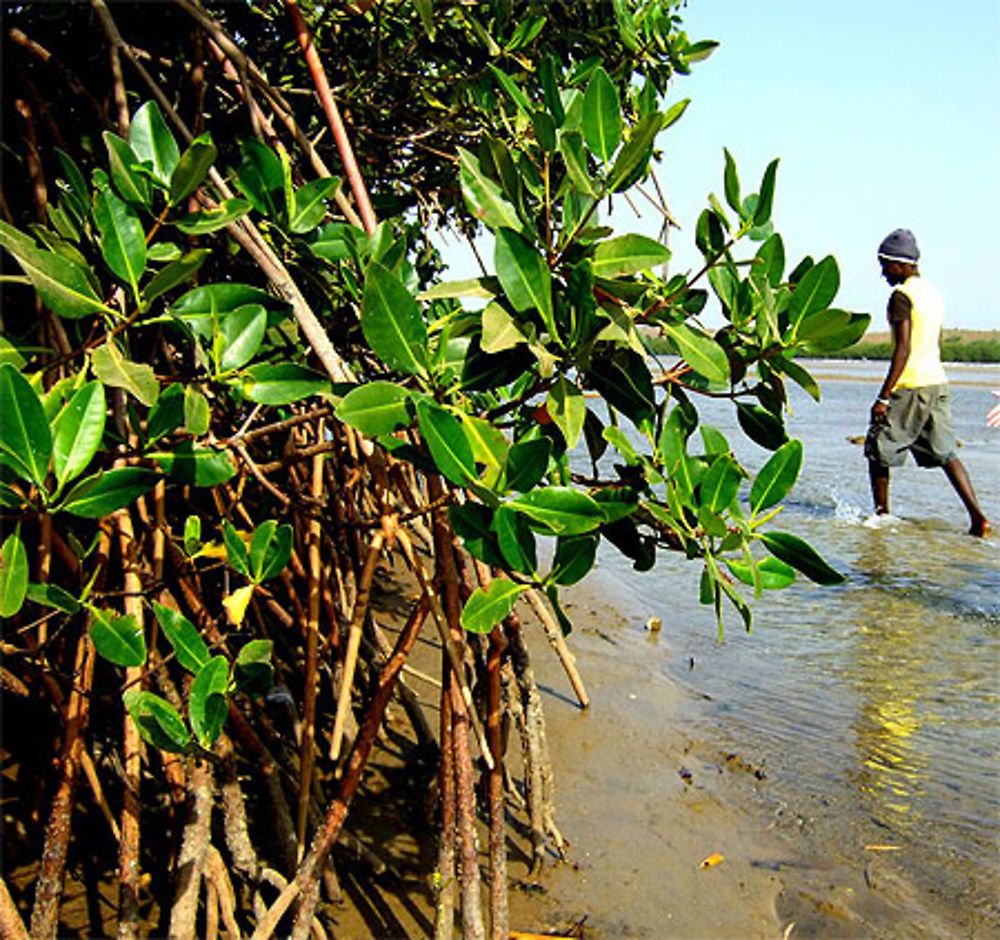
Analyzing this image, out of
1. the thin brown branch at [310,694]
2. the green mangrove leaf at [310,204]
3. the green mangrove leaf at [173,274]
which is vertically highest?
the green mangrove leaf at [310,204]

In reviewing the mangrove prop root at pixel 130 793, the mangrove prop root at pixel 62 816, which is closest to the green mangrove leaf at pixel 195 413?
the mangrove prop root at pixel 130 793

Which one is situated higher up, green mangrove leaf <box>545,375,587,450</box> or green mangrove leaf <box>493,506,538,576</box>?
green mangrove leaf <box>545,375,587,450</box>

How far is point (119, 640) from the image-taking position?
115 centimetres

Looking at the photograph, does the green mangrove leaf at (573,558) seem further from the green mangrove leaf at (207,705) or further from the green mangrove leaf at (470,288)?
the green mangrove leaf at (207,705)

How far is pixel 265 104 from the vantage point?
2.17m

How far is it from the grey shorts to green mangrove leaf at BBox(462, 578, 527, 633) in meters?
5.03

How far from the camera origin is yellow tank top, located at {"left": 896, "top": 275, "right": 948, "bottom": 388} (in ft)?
17.8

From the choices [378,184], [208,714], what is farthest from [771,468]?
[378,184]

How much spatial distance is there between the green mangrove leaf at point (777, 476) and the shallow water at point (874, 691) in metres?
1.21

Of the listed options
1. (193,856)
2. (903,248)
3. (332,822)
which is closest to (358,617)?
(332,822)

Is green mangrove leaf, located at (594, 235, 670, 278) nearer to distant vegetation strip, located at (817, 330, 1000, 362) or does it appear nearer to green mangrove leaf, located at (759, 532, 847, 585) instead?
green mangrove leaf, located at (759, 532, 847, 585)

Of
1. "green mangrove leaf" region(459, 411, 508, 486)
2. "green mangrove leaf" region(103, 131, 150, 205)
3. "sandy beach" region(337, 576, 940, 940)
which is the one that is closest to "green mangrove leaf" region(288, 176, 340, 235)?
"green mangrove leaf" region(103, 131, 150, 205)

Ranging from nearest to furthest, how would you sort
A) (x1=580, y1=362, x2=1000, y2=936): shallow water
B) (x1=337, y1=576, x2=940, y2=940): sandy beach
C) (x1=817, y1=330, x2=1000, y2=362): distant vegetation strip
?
(x1=337, y1=576, x2=940, y2=940): sandy beach → (x1=580, y1=362, x2=1000, y2=936): shallow water → (x1=817, y1=330, x2=1000, y2=362): distant vegetation strip

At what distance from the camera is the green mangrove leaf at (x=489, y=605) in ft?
3.46
